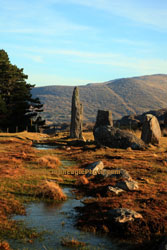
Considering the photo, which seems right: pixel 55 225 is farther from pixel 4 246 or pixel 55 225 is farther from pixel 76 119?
pixel 76 119

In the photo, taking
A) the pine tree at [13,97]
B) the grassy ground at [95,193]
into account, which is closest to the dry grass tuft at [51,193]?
the grassy ground at [95,193]

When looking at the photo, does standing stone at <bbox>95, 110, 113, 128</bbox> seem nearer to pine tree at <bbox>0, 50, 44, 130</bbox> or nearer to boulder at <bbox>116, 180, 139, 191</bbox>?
pine tree at <bbox>0, 50, 44, 130</bbox>

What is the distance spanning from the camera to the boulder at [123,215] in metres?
11.0

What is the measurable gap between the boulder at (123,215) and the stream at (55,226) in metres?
1.03

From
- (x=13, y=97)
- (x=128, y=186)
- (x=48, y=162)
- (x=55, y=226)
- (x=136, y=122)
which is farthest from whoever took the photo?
(x=136, y=122)

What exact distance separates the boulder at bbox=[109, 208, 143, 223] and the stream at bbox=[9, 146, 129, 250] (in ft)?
3.37

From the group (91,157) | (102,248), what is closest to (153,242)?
(102,248)

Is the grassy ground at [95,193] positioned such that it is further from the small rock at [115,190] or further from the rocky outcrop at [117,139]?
the rocky outcrop at [117,139]

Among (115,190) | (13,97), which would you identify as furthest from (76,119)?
(115,190)

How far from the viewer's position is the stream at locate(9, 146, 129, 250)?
31.0 ft

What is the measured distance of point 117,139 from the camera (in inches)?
1329

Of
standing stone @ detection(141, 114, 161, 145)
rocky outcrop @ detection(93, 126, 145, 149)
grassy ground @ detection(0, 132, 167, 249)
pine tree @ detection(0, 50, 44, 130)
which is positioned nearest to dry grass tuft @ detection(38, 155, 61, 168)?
grassy ground @ detection(0, 132, 167, 249)

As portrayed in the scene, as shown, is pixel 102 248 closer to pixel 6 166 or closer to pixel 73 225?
pixel 73 225

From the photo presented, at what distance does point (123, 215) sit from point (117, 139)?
22.7 m
